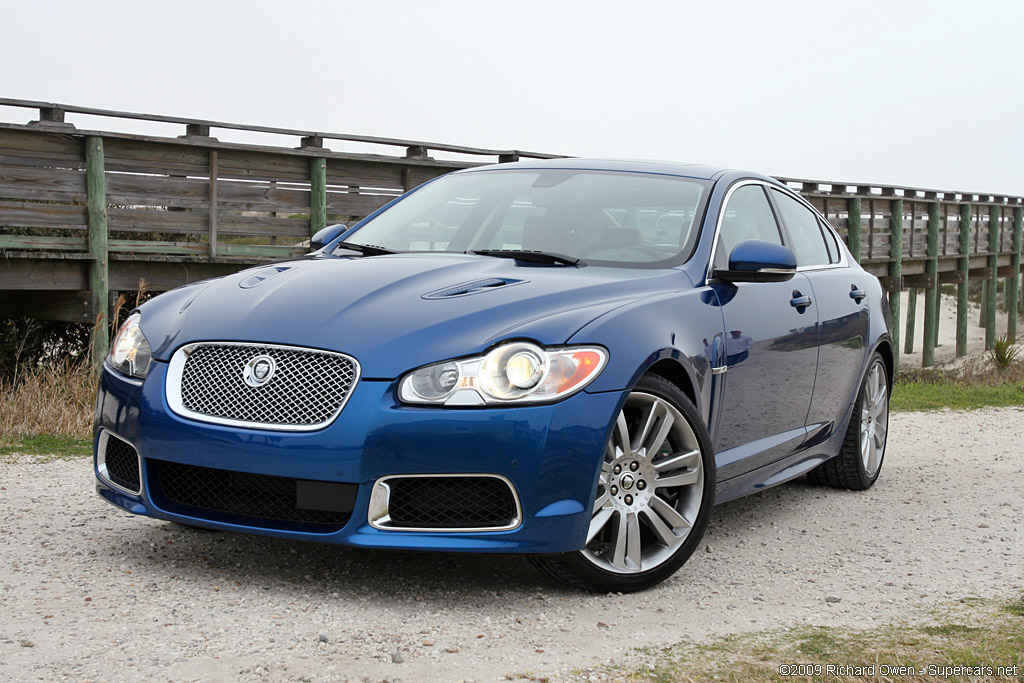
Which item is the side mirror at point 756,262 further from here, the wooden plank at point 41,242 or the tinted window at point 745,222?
the wooden plank at point 41,242

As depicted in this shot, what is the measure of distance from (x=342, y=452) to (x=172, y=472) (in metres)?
0.77

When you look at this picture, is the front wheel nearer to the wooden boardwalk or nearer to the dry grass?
the dry grass

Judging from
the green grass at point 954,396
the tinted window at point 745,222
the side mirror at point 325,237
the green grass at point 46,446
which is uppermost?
the tinted window at point 745,222

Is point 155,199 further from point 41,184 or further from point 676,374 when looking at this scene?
point 676,374

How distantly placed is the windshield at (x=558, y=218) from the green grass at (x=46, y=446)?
2.90m

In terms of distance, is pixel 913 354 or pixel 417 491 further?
→ pixel 913 354

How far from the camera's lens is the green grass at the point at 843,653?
3412 mm

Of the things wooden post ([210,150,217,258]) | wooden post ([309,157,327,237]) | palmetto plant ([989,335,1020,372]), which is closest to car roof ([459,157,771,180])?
wooden post ([210,150,217,258])

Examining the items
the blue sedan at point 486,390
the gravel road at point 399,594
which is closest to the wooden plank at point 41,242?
A: the gravel road at point 399,594

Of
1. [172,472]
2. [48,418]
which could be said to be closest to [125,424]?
[172,472]

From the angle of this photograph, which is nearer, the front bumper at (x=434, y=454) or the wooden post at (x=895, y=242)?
the front bumper at (x=434, y=454)

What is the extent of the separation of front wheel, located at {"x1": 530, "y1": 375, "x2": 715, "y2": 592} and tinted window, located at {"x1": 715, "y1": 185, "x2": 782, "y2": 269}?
3.20 feet

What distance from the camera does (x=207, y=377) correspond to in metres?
4.13

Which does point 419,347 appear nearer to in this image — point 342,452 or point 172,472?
point 342,452
